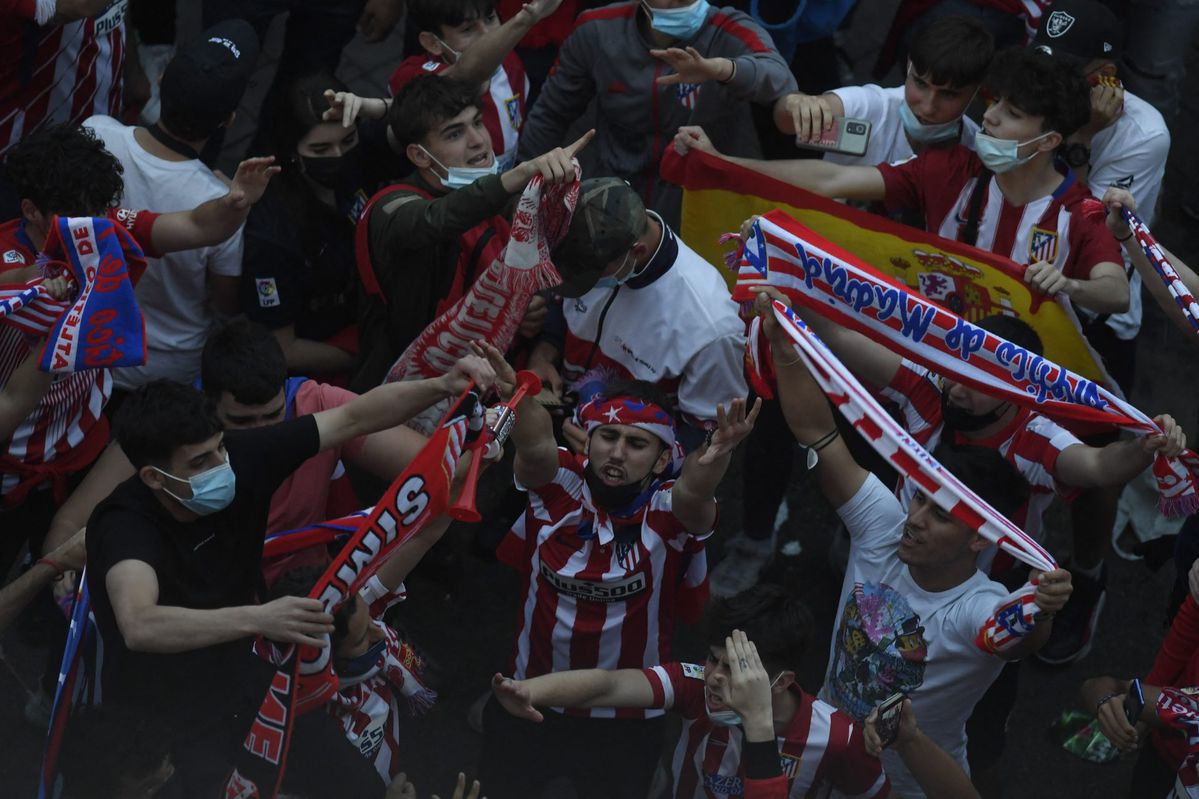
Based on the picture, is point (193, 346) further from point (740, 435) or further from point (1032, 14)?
point (1032, 14)

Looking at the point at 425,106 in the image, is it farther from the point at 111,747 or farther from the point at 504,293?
the point at 111,747

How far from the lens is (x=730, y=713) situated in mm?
3893

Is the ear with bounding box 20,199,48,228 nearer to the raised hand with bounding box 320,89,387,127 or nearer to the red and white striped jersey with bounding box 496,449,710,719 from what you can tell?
the raised hand with bounding box 320,89,387,127

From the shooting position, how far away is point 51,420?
462 centimetres

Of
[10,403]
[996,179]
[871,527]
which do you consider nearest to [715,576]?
[871,527]

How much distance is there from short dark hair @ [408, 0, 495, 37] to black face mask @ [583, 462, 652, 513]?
2134 mm

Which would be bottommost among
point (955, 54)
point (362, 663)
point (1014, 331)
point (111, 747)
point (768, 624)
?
point (111, 747)

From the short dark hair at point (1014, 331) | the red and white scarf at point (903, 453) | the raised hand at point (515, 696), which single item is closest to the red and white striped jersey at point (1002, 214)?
the short dark hair at point (1014, 331)

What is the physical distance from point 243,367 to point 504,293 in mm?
835

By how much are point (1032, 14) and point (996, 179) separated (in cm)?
155

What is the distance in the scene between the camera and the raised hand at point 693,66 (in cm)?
510

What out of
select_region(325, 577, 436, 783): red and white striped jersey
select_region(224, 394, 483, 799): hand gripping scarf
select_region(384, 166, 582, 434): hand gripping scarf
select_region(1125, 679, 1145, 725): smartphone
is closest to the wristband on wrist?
select_region(224, 394, 483, 799): hand gripping scarf

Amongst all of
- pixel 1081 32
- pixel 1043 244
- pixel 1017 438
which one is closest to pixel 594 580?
pixel 1017 438

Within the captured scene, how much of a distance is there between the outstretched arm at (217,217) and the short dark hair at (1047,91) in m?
2.37
